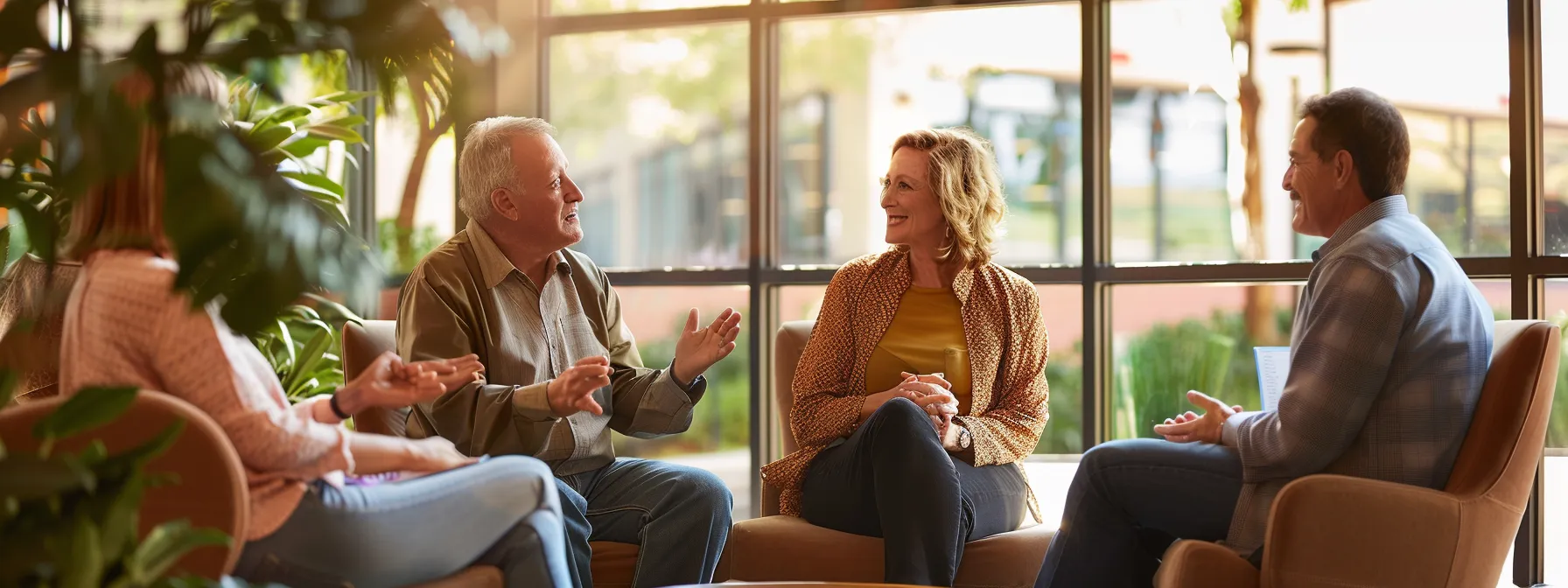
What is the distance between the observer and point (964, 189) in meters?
2.95

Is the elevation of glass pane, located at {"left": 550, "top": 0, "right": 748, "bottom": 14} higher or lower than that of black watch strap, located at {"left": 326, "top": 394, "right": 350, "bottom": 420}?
higher

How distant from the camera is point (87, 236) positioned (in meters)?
1.62

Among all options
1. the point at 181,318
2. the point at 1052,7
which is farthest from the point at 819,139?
the point at 181,318

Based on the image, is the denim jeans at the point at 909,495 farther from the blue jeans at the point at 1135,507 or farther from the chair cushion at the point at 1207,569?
the chair cushion at the point at 1207,569

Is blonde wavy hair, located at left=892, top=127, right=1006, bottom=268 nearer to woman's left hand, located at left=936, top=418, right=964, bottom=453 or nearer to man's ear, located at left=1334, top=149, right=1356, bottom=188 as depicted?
woman's left hand, located at left=936, top=418, right=964, bottom=453

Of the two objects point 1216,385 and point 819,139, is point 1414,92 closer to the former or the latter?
point 1216,385

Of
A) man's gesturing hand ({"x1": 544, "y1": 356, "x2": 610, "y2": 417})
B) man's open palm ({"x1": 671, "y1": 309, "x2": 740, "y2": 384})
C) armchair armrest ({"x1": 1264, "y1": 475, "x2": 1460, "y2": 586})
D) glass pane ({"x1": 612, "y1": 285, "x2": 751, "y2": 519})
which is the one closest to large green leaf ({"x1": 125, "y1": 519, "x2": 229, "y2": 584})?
man's gesturing hand ({"x1": 544, "y1": 356, "x2": 610, "y2": 417})

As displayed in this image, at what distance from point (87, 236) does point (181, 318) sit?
0.16m

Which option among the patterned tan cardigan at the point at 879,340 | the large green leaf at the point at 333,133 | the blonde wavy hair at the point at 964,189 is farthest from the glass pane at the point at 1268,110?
the large green leaf at the point at 333,133

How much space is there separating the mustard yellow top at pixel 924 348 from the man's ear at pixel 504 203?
2.79ft

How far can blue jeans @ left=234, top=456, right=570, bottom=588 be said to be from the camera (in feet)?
5.60

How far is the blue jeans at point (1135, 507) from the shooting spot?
90.8 inches

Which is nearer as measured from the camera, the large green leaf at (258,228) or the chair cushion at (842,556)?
the large green leaf at (258,228)

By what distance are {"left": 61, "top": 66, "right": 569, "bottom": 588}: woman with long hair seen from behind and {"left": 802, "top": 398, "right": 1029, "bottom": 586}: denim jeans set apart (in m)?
0.73
